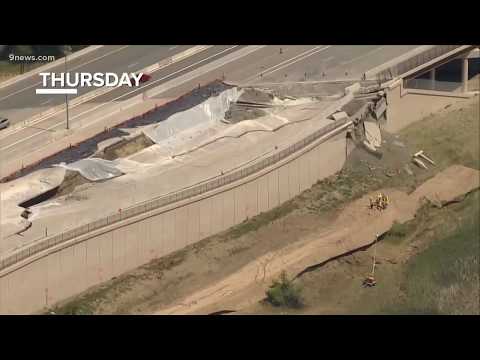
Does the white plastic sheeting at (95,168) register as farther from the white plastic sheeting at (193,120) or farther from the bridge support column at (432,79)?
the bridge support column at (432,79)

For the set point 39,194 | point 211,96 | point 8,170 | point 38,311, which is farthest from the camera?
point 211,96

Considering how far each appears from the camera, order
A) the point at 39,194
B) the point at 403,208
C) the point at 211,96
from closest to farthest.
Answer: the point at 39,194, the point at 403,208, the point at 211,96

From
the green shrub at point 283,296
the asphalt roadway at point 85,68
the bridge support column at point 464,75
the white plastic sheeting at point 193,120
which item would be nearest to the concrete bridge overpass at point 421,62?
the bridge support column at point 464,75

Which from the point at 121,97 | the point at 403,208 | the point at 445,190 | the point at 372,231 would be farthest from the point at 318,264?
the point at 121,97

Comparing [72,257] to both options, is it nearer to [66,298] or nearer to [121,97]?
[66,298]

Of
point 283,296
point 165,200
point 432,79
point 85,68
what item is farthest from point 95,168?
point 432,79

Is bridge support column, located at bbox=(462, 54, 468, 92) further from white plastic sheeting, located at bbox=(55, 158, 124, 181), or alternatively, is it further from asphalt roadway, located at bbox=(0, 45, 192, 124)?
white plastic sheeting, located at bbox=(55, 158, 124, 181)

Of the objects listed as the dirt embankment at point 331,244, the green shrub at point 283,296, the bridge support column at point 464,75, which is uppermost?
the bridge support column at point 464,75

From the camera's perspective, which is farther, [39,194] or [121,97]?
[121,97]
